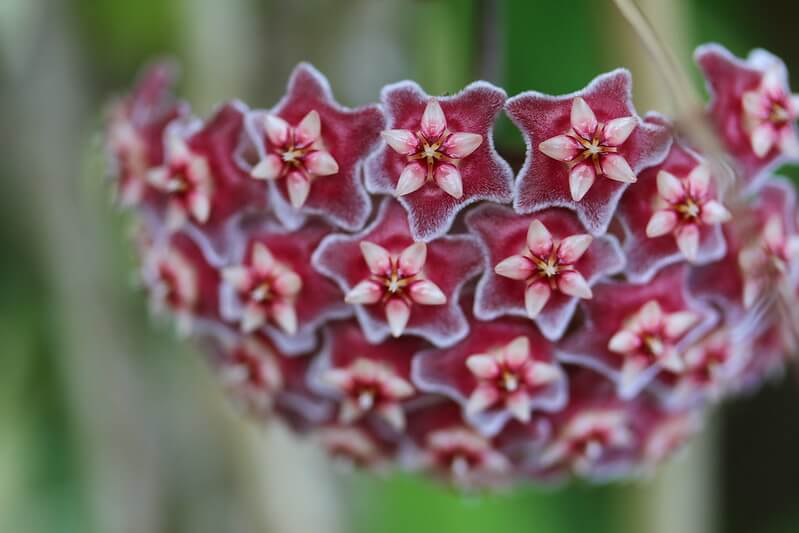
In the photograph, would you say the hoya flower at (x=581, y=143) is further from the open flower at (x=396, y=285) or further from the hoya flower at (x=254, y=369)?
the hoya flower at (x=254, y=369)

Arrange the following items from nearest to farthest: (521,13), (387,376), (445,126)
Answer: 1. (445,126)
2. (387,376)
3. (521,13)

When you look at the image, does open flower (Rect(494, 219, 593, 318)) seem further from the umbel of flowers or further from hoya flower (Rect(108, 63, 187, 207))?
hoya flower (Rect(108, 63, 187, 207))

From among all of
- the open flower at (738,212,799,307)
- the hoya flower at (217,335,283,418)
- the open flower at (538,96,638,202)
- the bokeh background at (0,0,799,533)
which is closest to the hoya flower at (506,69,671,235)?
the open flower at (538,96,638,202)

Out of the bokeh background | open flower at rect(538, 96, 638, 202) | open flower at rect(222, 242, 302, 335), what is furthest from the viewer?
the bokeh background

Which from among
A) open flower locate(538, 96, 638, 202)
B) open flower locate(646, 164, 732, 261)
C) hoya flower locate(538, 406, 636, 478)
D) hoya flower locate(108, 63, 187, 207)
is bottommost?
hoya flower locate(538, 406, 636, 478)

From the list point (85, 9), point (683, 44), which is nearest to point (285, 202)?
point (683, 44)

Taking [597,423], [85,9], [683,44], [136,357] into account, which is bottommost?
[597,423]

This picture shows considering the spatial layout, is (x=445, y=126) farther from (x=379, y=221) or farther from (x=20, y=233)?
(x=20, y=233)
